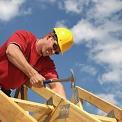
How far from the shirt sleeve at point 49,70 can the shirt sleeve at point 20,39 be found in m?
0.59

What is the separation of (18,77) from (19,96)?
886 mm

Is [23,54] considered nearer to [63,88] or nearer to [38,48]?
[38,48]

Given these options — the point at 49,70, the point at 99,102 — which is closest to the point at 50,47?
the point at 49,70

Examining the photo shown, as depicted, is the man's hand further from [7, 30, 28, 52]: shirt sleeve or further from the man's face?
the man's face

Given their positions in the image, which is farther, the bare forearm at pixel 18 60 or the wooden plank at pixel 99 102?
the wooden plank at pixel 99 102

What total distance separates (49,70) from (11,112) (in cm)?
236

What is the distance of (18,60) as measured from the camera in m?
5.82

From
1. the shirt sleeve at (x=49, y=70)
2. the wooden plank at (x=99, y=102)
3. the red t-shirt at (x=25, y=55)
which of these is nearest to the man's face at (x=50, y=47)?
the red t-shirt at (x=25, y=55)

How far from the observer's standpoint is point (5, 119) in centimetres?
456

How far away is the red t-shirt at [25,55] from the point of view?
6191 millimetres

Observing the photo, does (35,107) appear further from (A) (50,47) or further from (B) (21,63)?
(A) (50,47)

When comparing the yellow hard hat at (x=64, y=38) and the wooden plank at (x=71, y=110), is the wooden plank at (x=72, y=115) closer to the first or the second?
the wooden plank at (x=71, y=110)

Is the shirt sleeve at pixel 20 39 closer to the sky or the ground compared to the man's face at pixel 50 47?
closer to the sky

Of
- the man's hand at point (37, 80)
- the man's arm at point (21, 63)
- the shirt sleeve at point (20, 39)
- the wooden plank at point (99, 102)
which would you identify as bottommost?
the wooden plank at point (99, 102)
